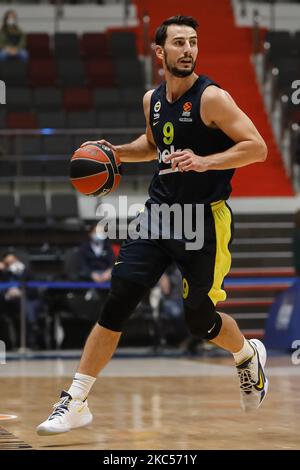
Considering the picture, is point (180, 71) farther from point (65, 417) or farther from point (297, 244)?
point (297, 244)

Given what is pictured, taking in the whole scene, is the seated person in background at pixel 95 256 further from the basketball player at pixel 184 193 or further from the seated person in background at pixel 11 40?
the basketball player at pixel 184 193

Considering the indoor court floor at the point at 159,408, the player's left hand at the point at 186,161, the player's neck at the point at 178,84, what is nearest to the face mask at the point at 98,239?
the indoor court floor at the point at 159,408

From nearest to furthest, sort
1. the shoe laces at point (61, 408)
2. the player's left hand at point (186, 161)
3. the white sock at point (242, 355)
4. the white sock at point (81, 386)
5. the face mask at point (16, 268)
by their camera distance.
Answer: the player's left hand at point (186, 161), the shoe laces at point (61, 408), the white sock at point (81, 386), the white sock at point (242, 355), the face mask at point (16, 268)

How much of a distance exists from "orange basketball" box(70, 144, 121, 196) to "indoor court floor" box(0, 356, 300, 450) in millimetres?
1135

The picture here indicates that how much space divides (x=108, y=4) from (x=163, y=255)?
13.5 m

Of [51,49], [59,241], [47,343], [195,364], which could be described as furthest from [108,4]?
[195,364]

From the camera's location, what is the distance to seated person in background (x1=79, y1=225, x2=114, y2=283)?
11766mm

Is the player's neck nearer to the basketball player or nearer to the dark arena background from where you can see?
the basketball player

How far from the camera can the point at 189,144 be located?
16.3 ft

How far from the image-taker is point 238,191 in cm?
1498

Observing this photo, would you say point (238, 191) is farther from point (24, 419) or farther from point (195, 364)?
point (24, 419)

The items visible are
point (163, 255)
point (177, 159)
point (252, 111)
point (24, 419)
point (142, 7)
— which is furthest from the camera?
point (142, 7)

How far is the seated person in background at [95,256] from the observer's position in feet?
38.6

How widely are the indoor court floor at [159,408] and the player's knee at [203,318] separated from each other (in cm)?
46
